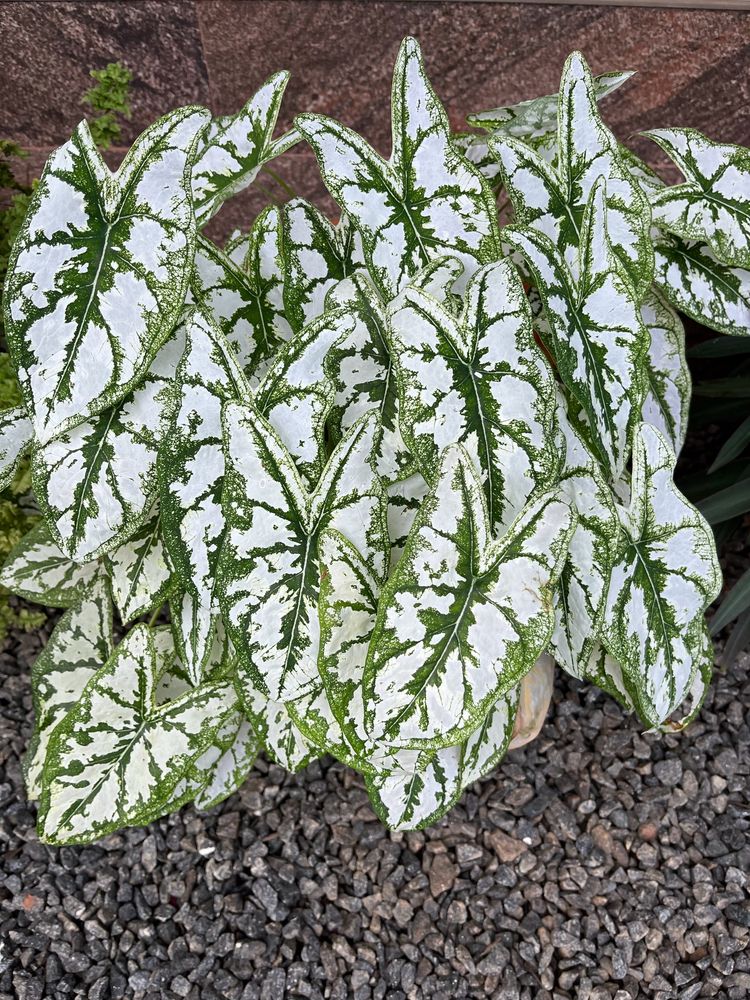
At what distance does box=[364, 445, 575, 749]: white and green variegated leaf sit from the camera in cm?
98

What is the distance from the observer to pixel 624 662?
46.4 inches

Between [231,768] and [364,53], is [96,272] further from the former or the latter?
[364,53]

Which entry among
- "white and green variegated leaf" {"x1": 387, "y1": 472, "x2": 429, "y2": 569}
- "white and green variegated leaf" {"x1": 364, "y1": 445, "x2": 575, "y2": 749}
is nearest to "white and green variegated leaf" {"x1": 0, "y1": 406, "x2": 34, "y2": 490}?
"white and green variegated leaf" {"x1": 387, "y1": 472, "x2": 429, "y2": 569}

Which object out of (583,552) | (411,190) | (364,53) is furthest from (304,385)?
(364,53)

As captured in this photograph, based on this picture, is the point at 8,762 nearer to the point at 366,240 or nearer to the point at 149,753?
the point at 149,753

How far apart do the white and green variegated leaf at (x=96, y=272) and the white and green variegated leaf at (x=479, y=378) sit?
1.04 feet

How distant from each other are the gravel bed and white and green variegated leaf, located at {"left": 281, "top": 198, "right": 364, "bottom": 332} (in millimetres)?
970

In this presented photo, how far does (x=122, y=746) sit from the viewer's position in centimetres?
131

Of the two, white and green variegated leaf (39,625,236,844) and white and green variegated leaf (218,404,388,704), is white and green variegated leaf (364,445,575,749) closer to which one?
white and green variegated leaf (218,404,388,704)

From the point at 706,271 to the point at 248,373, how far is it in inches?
31.0

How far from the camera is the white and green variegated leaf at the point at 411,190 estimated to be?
1218mm

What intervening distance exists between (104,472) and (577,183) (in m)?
0.80

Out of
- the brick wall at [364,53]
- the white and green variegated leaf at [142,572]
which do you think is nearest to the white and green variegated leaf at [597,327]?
the white and green variegated leaf at [142,572]

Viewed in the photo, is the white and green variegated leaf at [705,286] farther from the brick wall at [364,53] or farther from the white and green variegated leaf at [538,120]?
the brick wall at [364,53]
